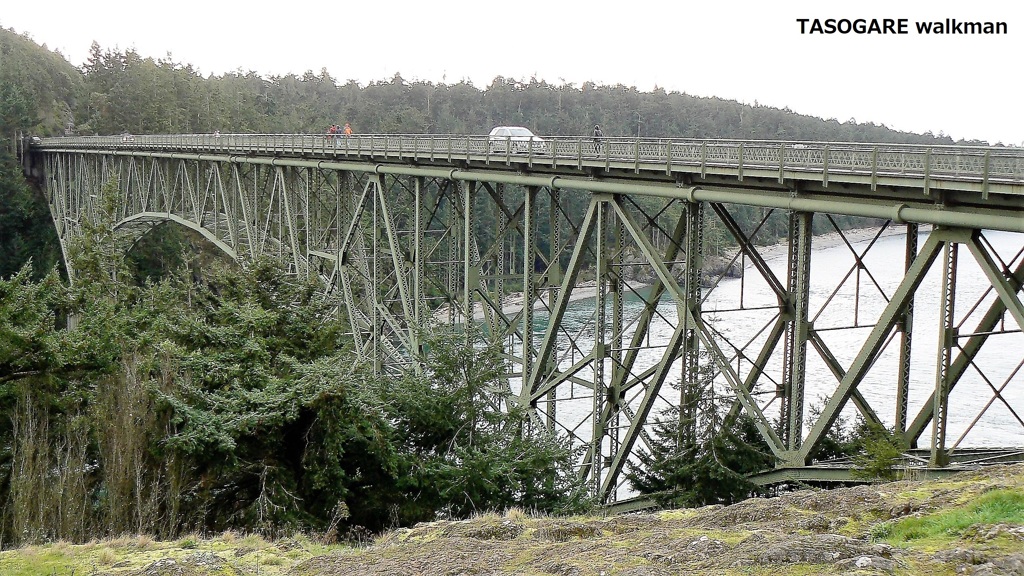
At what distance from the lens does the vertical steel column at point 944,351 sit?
1185 cm

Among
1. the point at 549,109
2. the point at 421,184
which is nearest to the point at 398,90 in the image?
the point at 549,109

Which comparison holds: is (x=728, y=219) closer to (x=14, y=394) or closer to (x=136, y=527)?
(x=136, y=527)

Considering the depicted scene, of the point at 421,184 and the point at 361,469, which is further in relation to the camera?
the point at 421,184

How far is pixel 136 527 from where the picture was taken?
1351cm

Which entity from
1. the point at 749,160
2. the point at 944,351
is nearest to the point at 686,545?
the point at 944,351

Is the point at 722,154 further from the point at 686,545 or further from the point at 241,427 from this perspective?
the point at 686,545

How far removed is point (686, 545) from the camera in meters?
8.07

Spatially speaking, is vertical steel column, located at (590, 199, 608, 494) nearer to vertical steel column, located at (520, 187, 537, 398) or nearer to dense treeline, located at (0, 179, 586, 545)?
dense treeline, located at (0, 179, 586, 545)

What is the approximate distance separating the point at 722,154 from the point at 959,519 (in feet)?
30.8

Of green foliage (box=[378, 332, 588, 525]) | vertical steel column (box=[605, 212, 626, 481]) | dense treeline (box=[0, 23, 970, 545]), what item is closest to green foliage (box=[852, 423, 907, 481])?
dense treeline (box=[0, 23, 970, 545])

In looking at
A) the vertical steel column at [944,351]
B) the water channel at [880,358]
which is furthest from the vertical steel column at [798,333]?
the water channel at [880,358]

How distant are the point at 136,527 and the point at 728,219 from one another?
1061cm

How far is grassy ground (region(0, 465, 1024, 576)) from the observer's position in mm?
7031

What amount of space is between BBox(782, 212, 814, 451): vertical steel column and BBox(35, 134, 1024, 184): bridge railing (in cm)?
107
